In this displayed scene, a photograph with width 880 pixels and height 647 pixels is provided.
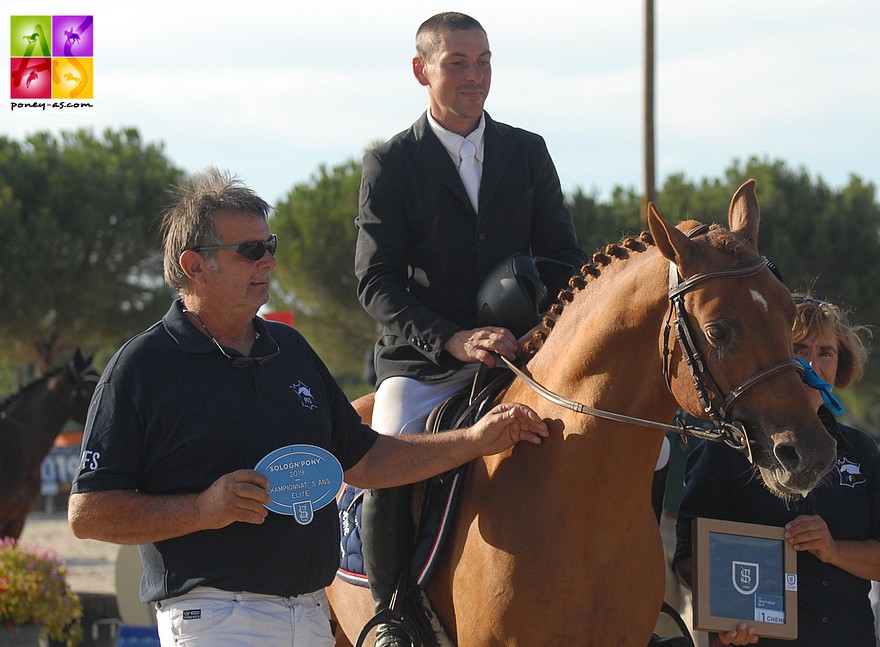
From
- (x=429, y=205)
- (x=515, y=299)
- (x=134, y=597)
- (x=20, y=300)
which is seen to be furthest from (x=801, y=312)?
(x=20, y=300)

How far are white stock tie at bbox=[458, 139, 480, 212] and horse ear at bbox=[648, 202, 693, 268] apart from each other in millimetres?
1345

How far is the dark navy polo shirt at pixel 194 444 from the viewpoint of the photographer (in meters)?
3.18

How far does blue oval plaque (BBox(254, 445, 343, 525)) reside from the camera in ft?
10.4

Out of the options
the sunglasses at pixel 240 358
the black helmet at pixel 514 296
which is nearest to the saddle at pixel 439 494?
the black helmet at pixel 514 296

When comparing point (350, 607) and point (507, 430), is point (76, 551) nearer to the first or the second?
point (350, 607)

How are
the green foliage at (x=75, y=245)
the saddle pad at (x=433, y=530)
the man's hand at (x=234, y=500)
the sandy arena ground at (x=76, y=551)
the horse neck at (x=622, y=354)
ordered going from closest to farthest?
the man's hand at (x=234, y=500) < the horse neck at (x=622, y=354) < the saddle pad at (x=433, y=530) < the sandy arena ground at (x=76, y=551) < the green foliage at (x=75, y=245)

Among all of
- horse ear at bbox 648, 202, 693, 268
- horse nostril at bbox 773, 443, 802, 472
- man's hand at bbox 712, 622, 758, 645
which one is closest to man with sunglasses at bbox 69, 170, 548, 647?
horse ear at bbox 648, 202, 693, 268

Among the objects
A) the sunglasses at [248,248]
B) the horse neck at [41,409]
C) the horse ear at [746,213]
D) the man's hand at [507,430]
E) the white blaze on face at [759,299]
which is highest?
the horse ear at [746,213]

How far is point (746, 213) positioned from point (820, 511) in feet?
4.12

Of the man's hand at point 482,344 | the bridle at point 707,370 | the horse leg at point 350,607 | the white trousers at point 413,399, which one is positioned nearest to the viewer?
the bridle at point 707,370

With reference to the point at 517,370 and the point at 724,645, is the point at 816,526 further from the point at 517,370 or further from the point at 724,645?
the point at 517,370

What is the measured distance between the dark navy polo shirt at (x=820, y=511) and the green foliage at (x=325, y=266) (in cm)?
2156

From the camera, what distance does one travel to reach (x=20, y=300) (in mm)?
24562

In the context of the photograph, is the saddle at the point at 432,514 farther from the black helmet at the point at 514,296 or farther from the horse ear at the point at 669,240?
the horse ear at the point at 669,240
